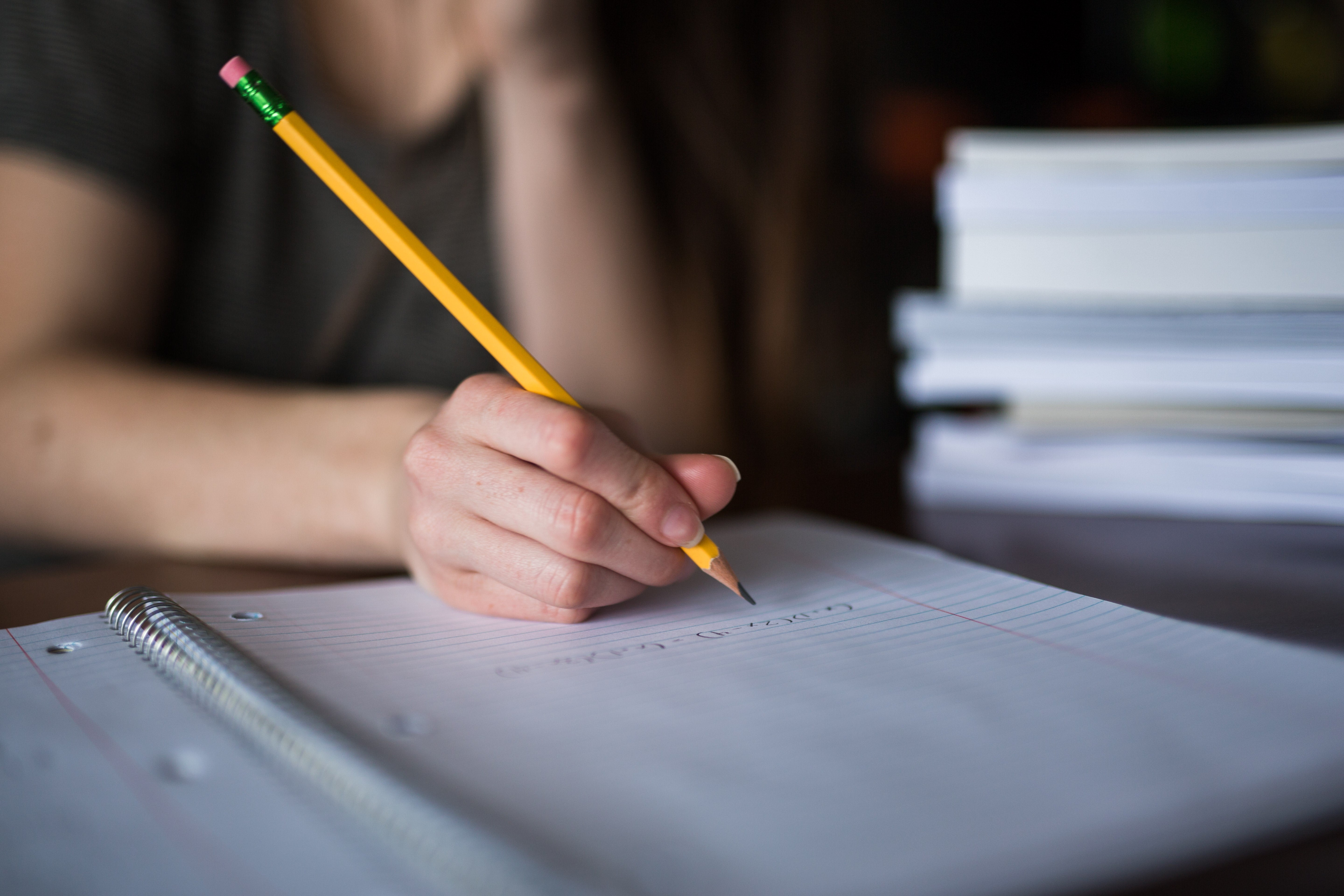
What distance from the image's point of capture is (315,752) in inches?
9.2

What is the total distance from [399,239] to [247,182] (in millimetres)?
Answer: 529

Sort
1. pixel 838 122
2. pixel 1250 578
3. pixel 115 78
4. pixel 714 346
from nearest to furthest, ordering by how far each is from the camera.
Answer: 1. pixel 1250 578
2. pixel 115 78
3. pixel 714 346
4. pixel 838 122

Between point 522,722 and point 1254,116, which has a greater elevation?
point 1254,116

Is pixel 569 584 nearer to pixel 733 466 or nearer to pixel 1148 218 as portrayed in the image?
pixel 733 466

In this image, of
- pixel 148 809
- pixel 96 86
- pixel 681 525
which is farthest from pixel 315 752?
pixel 96 86

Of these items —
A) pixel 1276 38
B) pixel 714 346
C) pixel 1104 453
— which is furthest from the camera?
pixel 1276 38

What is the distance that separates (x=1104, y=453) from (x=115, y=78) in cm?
74

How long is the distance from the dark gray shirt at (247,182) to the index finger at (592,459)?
51 cm

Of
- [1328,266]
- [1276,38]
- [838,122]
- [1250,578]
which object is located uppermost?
[1276,38]

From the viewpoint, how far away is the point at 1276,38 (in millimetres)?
2352

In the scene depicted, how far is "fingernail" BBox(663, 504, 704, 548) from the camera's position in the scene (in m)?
0.35

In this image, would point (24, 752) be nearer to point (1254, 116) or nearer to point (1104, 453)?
point (1104, 453)

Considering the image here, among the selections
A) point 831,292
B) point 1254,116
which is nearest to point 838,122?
point 831,292

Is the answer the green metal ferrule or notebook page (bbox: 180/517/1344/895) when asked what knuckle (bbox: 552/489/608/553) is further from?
the green metal ferrule
